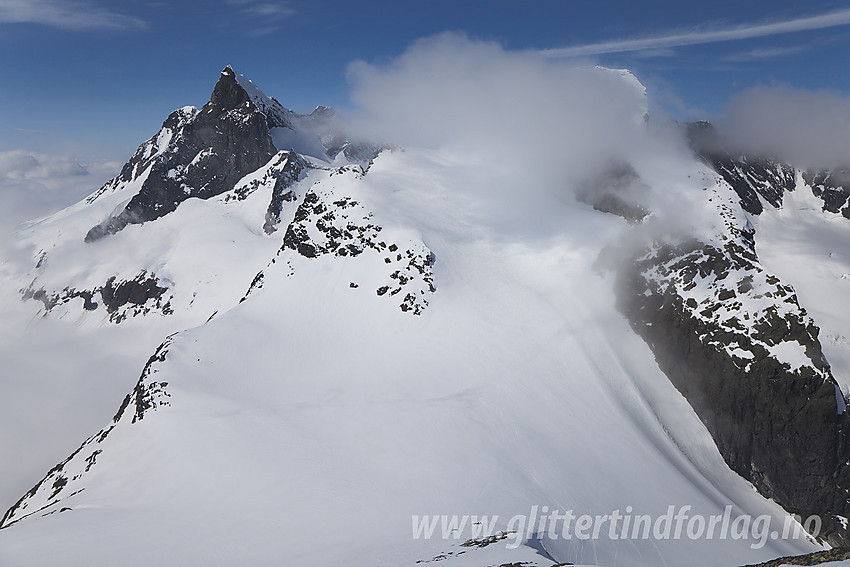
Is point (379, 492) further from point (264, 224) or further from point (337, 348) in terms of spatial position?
point (264, 224)

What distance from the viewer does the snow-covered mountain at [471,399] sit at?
40625 millimetres

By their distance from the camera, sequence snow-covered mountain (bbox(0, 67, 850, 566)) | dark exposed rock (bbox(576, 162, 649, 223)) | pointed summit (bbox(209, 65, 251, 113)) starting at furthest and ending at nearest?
pointed summit (bbox(209, 65, 251, 113)), dark exposed rock (bbox(576, 162, 649, 223)), snow-covered mountain (bbox(0, 67, 850, 566))

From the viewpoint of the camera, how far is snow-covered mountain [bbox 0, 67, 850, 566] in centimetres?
4062

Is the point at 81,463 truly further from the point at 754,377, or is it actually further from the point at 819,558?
the point at 754,377

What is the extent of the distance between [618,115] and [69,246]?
20278cm

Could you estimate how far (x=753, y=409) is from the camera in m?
63.2

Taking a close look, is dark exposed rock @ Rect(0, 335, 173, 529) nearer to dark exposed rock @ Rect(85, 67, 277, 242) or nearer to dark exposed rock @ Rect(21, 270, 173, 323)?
dark exposed rock @ Rect(21, 270, 173, 323)

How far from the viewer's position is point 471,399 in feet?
197

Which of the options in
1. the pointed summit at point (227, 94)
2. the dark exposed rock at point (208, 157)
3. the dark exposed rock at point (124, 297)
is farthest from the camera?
the pointed summit at point (227, 94)

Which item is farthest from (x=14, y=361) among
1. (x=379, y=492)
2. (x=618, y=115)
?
(x=618, y=115)

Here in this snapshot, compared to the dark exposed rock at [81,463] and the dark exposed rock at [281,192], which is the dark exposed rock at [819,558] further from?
the dark exposed rock at [281,192]

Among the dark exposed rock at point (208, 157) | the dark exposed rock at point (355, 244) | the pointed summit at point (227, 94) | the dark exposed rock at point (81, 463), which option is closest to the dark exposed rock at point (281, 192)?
the dark exposed rock at point (208, 157)

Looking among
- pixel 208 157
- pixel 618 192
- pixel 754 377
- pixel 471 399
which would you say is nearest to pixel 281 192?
pixel 208 157

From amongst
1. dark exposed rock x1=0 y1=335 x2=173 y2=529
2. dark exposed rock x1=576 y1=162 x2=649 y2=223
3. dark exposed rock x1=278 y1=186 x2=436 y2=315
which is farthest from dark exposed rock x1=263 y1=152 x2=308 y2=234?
dark exposed rock x1=0 y1=335 x2=173 y2=529
